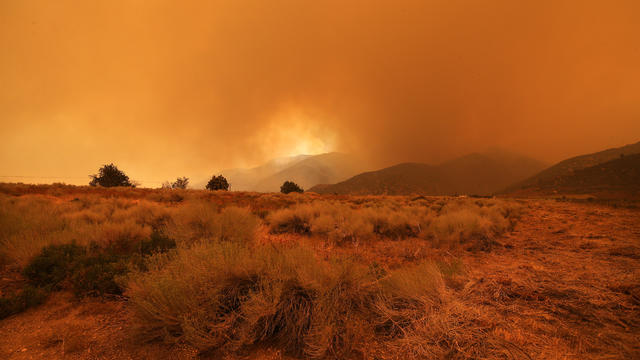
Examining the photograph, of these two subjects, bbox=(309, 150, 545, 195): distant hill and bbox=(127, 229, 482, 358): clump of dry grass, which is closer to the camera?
bbox=(127, 229, 482, 358): clump of dry grass

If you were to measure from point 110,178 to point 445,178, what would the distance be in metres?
106

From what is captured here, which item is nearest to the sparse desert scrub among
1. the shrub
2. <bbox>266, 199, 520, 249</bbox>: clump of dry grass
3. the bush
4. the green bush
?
the shrub

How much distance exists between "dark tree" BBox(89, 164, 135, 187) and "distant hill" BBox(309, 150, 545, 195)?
41937mm

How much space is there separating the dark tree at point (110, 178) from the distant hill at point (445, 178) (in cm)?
4194

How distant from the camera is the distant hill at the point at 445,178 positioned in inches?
2803

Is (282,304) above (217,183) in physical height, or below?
below

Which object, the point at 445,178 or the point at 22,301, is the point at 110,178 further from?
the point at 445,178

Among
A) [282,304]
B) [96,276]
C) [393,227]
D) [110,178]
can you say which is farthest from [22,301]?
[110,178]

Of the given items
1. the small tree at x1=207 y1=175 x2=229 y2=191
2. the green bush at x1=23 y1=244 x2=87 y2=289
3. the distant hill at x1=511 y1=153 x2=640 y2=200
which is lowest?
the distant hill at x1=511 y1=153 x2=640 y2=200

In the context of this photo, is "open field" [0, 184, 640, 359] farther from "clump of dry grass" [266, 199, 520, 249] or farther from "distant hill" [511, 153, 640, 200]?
"distant hill" [511, 153, 640, 200]

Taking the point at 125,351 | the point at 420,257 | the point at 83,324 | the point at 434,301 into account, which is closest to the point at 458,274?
the point at 434,301

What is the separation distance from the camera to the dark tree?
32.6 m

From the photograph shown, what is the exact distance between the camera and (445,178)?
9694 centimetres

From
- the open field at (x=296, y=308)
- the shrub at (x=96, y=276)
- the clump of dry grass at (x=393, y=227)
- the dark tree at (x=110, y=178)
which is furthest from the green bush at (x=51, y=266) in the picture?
the dark tree at (x=110, y=178)
